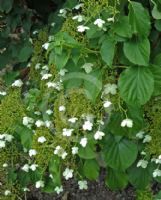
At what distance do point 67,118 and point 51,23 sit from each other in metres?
0.52

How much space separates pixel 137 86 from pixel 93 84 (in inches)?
5.1

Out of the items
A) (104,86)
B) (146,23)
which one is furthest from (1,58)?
(146,23)

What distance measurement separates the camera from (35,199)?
99.8 inches

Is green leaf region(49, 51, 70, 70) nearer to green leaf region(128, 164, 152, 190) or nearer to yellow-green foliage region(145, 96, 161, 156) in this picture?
yellow-green foliage region(145, 96, 161, 156)

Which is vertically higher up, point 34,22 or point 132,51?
point 132,51

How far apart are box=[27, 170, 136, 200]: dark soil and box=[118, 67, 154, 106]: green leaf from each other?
3.15 feet

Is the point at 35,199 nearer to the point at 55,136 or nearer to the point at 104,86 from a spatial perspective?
the point at 55,136

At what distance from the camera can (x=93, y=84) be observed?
1.57 m

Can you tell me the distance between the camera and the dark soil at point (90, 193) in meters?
2.41

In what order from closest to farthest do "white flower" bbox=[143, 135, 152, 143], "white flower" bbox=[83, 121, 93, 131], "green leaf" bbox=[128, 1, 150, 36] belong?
"green leaf" bbox=[128, 1, 150, 36]
"white flower" bbox=[83, 121, 93, 131]
"white flower" bbox=[143, 135, 152, 143]

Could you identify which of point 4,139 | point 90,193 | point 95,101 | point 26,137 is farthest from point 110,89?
point 90,193

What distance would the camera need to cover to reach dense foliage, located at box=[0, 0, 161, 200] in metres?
1.54

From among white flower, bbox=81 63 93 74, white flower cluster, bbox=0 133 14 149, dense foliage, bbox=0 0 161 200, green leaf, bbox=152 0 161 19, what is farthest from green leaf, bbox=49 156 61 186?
green leaf, bbox=152 0 161 19

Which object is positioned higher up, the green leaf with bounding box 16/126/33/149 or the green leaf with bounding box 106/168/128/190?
the green leaf with bounding box 16/126/33/149
